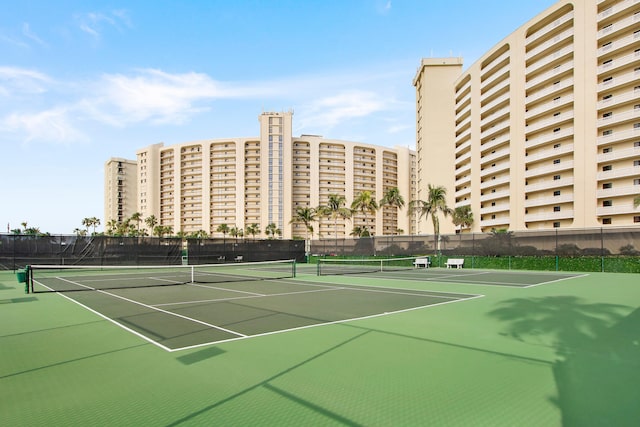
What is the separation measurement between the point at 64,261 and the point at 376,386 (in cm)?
2887

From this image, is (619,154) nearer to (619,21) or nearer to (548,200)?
(548,200)

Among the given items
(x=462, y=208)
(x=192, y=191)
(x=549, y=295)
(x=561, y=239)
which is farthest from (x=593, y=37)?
(x=192, y=191)

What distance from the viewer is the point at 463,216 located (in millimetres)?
64250

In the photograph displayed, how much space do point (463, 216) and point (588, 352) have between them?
2458 inches

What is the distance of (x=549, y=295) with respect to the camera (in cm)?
1171

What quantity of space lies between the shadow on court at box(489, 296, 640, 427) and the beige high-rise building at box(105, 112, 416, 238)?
94.6m

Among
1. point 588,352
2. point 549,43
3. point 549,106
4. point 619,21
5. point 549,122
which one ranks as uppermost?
point 549,43

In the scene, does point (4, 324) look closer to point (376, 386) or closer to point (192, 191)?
point (376, 386)

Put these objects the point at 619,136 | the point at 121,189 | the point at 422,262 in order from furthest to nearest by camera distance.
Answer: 1. the point at 121,189
2. the point at 619,136
3. the point at 422,262

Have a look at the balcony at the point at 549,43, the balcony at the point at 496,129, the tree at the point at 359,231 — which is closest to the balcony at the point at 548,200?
the balcony at the point at 496,129

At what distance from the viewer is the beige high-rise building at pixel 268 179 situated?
102750 mm

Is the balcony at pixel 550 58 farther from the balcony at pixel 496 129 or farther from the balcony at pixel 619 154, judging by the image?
the balcony at pixel 619 154

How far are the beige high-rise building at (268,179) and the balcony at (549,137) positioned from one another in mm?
57366

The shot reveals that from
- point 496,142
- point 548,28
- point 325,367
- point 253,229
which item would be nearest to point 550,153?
point 496,142
